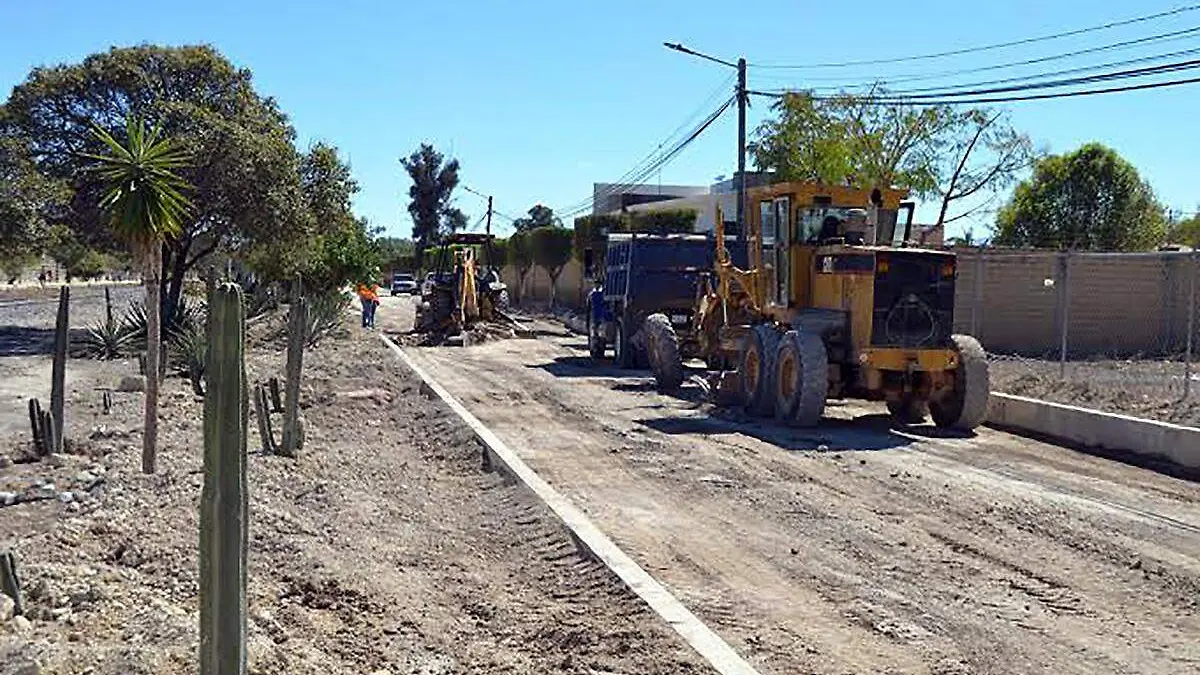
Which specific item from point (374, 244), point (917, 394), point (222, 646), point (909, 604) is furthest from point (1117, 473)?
point (374, 244)

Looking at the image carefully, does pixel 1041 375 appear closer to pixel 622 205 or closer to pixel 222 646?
pixel 222 646

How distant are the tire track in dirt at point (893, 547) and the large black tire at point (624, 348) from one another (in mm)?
9006

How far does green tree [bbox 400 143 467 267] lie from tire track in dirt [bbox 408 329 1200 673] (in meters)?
91.2

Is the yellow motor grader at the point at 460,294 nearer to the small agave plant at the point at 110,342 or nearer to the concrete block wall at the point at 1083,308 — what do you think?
the small agave plant at the point at 110,342

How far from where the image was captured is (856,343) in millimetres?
15102

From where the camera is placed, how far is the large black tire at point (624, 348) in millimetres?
23812

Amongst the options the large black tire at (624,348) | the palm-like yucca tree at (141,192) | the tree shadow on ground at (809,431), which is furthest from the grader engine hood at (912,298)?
the large black tire at (624,348)

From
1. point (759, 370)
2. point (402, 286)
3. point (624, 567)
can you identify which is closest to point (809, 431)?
point (759, 370)

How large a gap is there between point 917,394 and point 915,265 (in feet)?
5.34

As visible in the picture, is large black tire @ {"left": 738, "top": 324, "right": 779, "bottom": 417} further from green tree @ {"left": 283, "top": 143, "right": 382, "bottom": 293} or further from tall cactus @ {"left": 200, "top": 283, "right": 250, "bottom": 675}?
green tree @ {"left": 283, "top": 143, "right": 382, "bottom": 293}

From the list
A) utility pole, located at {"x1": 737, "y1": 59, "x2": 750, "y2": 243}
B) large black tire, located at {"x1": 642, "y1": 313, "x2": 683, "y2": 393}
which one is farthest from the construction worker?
large black tire, located at {"x1": 642, "y1": 313, "x2": 683, "y2": 393}

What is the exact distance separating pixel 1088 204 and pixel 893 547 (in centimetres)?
4138

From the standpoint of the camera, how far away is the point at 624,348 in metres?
24.0

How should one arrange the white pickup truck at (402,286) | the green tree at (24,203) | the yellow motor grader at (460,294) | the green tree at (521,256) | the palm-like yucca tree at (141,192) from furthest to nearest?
1. the white pickup truck at (402,286)
2. the green tree at (521,256)
3. the yellow motor grader at (460,294)
4. the green tree at (24,203)
5. the palm-like yucca tree at (141,192)
